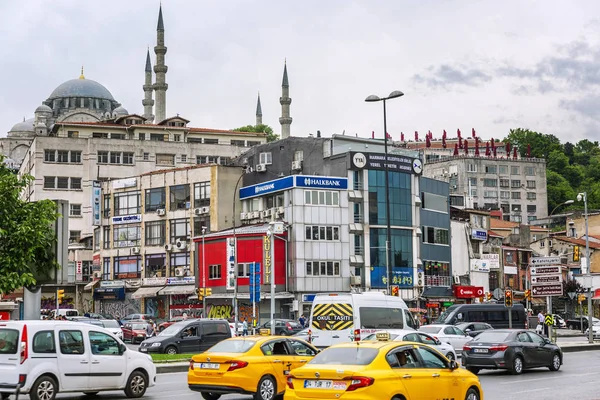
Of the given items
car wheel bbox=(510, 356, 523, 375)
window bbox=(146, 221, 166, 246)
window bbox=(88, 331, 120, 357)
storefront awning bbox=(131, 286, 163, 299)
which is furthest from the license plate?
window bbox=(146, 221, 166, 246)

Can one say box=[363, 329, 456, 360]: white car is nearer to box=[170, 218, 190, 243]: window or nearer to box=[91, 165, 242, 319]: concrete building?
box=[91, 165, 242, 319]: concrete building

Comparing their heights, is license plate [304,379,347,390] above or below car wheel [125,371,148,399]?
above

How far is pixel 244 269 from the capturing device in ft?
214

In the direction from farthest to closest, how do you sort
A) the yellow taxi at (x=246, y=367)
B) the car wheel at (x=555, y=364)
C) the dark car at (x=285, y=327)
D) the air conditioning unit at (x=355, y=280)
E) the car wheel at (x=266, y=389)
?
the air conditioning unit at (x=355, y=280)
the dark car at (x=285, y=327)
the car wheel at (x=555, y=364)
the car wheel at (x=266, y=389)
the yellow taxi at (x=246, y=367)

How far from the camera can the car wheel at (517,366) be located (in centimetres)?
2611

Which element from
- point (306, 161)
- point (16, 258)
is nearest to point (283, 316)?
point (306, 161)

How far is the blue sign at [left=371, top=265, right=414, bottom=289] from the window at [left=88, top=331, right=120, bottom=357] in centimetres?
4885

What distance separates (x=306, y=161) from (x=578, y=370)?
155 feet

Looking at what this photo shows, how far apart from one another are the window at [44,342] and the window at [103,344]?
3.34 ft

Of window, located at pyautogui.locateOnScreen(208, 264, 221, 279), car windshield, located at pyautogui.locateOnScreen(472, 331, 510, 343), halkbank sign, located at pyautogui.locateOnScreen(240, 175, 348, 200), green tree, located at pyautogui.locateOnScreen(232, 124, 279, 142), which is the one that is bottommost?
car windshield, located at pyautogui.locateOnScreen(472, 331, 510, 343)

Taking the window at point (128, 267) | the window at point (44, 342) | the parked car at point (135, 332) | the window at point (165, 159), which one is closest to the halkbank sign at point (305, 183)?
the window at point (128, 267)

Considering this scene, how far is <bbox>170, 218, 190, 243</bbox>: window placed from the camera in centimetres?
7500

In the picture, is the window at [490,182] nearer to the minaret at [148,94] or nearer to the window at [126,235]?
the minaret at [148,94]

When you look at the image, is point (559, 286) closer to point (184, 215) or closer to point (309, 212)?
point (309, 212)
